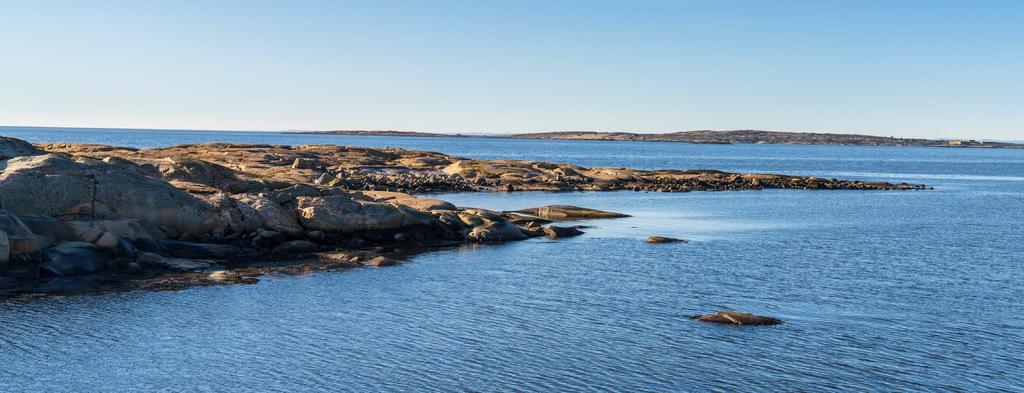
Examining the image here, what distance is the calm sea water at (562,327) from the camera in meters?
21.3

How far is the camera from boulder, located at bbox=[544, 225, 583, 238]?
4950 cm

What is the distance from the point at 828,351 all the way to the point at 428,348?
1004cm

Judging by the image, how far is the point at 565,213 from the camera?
60344mm

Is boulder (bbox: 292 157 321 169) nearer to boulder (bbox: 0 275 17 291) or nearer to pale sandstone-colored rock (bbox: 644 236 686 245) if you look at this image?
pale sandstone-colored rock (bbox: 644 236 686 245)

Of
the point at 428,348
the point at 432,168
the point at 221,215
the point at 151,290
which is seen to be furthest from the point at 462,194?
the point at 428,348

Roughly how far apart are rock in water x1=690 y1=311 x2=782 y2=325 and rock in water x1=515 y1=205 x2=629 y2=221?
1246 inches

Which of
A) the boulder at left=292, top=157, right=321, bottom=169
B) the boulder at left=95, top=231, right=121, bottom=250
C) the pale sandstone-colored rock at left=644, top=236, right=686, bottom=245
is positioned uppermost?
the boulder at left=292, top=157, right=321, bottom=169

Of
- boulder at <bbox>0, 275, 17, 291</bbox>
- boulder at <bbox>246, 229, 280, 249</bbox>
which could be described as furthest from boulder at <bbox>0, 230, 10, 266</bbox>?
boulder at <bbox>246, 229, 280, 249</bbox>

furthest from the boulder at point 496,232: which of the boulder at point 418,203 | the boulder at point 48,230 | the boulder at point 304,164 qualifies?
the boulder at point 304,164

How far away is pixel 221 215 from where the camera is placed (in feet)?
139

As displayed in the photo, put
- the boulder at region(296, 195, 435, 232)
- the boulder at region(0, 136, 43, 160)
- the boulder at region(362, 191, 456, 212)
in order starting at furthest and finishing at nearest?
the boulder at region(362, 191, 456, 212) → the boulder at region(0, 136, 43, 160) → the boulder at region(296, 195, 435, 232)

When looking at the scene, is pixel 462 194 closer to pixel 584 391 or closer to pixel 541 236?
pixel 541 236

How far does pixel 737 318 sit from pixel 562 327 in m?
4.98

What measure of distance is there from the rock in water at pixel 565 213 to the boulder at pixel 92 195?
23.4 m
